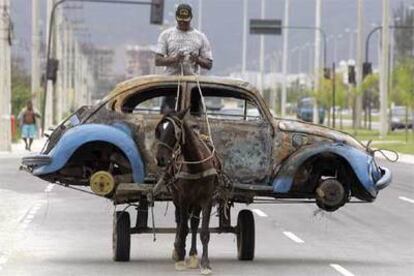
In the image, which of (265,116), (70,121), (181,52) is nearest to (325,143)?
(265,116)

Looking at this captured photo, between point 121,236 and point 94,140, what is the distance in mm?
1287

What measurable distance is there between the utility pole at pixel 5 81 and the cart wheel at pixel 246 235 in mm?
30895

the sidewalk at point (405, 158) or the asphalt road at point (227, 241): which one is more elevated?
the sidewalk at point (405, 158)

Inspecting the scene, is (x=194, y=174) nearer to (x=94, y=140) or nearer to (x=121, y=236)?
(x=94, y=140)

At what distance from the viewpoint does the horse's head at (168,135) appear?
12.5 m

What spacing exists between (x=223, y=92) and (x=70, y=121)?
186cm

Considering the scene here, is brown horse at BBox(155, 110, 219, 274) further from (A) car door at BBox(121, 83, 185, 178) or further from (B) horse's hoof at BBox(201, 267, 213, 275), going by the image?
(A) car door at BBox(121, 83, 185, 178)

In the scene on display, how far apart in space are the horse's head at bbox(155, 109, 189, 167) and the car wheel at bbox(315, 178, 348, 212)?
7.40ft

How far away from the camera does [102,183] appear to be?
13.7m

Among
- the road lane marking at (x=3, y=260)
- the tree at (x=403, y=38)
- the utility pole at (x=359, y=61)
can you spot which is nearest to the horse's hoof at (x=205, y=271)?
the road lane marking at (x=3, y=260)

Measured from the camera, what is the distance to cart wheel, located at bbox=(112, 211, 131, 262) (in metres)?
14.2

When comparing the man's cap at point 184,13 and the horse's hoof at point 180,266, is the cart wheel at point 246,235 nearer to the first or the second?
the horse's hoof at point 180,266

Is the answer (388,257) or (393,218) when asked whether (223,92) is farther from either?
(393,218)

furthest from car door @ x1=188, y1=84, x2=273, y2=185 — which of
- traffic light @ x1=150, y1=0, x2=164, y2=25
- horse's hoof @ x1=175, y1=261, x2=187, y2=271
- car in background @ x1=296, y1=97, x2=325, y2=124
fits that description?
car in background @ x1=296, y1=97, x2=325, y2=124
